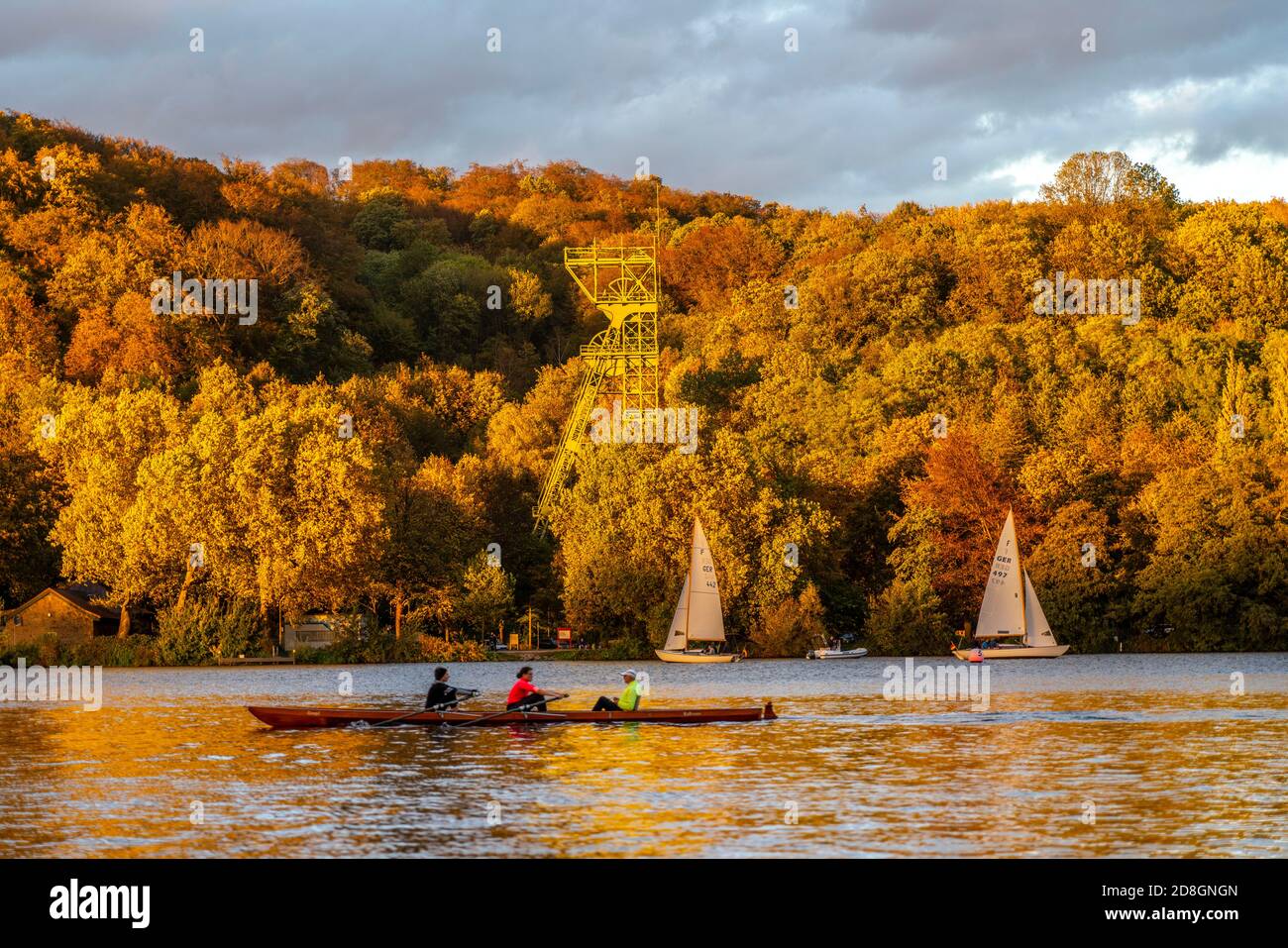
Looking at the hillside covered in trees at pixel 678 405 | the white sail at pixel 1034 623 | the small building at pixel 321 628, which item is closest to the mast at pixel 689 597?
the hillside covered in trees at pixel 678 405

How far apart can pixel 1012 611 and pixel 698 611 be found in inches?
666

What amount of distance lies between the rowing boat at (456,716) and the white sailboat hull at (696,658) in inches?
1510

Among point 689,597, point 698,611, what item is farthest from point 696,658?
point 689,597

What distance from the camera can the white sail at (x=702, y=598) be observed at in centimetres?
8425

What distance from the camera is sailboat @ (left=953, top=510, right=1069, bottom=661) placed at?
8612 cm

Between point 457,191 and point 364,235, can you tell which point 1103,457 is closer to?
point 364,235

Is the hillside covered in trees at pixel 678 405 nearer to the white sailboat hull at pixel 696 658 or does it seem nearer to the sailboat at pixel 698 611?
the white sailboat hull at pixel 696 658

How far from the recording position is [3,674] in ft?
249

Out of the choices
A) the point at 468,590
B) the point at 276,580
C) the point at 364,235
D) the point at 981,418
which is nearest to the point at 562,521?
the point at 468,590

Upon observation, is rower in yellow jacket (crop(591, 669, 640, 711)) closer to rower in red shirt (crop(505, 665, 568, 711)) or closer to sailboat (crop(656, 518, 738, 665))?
rower in red shirt (crop(505, 665, 568, 711))

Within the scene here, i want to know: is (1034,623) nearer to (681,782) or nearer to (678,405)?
(678,405)

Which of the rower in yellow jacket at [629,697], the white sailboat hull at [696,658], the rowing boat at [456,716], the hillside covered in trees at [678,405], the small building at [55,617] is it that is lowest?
the white sailboat hull at [696,658]
